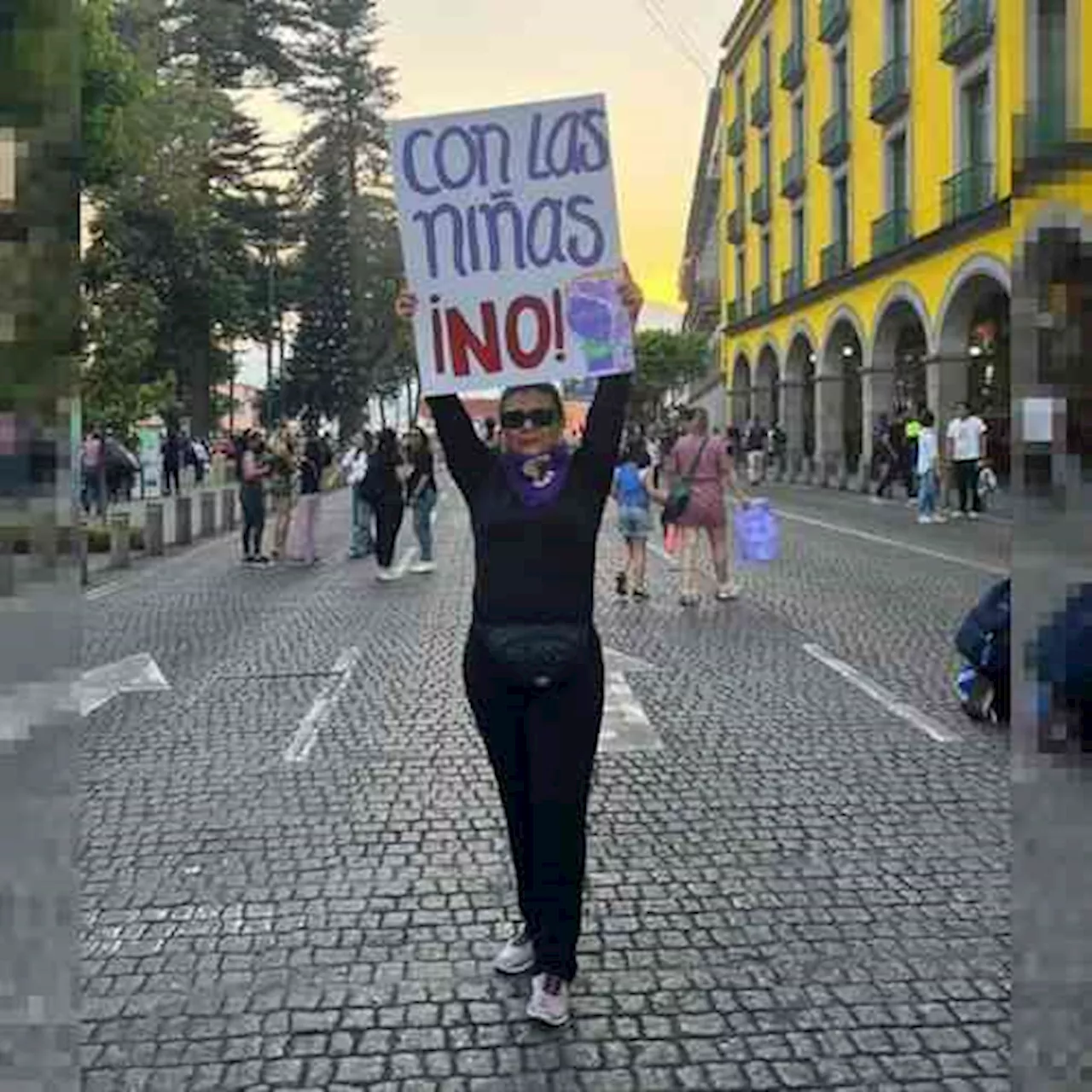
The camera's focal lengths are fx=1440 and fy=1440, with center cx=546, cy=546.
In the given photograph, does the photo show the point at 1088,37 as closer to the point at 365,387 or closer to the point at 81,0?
the point at 81,0

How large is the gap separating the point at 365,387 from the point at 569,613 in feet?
196

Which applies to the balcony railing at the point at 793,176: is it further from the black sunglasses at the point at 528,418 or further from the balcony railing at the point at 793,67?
the black sunglasses at the point at 528,418

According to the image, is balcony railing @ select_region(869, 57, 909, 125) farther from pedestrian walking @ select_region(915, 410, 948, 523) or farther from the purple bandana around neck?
the purple bandana around neck

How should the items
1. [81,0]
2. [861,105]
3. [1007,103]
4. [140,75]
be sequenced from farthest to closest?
1. [861,105]
2. [140,75]
3. [81,0]
4. [1007,103]

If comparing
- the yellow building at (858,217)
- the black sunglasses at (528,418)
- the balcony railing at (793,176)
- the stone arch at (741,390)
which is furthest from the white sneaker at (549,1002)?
the stone arch at (741,390)

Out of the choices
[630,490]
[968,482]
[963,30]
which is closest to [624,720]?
[630,490]

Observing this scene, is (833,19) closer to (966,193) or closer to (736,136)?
(966,193)

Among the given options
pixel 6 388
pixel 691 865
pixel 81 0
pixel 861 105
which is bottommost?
pixel 691 865

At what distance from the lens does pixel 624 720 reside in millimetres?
7730

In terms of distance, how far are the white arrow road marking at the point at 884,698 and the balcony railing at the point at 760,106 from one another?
128 feet

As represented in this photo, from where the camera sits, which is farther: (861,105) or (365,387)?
(365,387)

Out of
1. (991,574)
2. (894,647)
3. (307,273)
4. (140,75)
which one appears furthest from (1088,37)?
(307,273)

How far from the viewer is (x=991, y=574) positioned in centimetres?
1449

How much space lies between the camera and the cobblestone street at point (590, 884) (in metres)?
3.78
